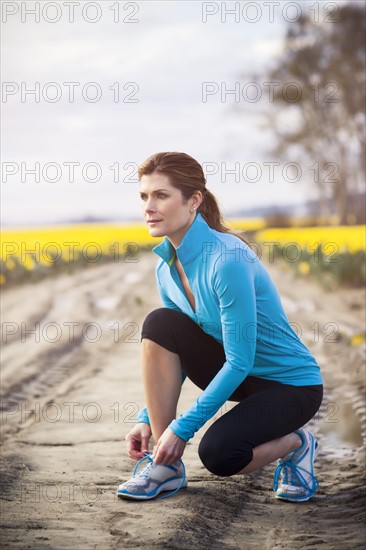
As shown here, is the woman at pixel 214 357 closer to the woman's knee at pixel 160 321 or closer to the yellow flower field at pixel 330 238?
the woman's knee at pixel 160 321

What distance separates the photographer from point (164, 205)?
301 centimetres

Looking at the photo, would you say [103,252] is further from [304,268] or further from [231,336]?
[231,336]

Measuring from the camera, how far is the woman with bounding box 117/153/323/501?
2883 millimetres

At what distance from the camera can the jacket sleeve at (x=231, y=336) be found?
2.86 m

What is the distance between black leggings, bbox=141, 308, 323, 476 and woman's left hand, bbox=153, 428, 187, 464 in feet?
0.37

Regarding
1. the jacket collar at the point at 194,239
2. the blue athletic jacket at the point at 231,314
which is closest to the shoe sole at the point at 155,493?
the blue athletic jacket at the point at 231,314

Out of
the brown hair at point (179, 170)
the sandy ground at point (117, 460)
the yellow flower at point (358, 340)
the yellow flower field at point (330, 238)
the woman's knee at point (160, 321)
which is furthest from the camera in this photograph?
the yellow flower field at point (330, 238)

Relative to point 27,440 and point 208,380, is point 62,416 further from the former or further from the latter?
point 208,380

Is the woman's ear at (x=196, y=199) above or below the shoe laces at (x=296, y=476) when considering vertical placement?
above

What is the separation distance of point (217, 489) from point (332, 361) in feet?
9.77

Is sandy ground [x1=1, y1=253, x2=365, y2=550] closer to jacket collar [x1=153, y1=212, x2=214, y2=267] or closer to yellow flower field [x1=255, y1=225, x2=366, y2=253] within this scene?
jacket collar [x1=153, y1=212, x2=214, y2=267]

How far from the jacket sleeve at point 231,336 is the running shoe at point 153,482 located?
0.28m

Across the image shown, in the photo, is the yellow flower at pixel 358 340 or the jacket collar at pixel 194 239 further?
the yellow flower at pixel 358 340

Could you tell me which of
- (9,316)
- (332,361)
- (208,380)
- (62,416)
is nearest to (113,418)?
(62,416)
